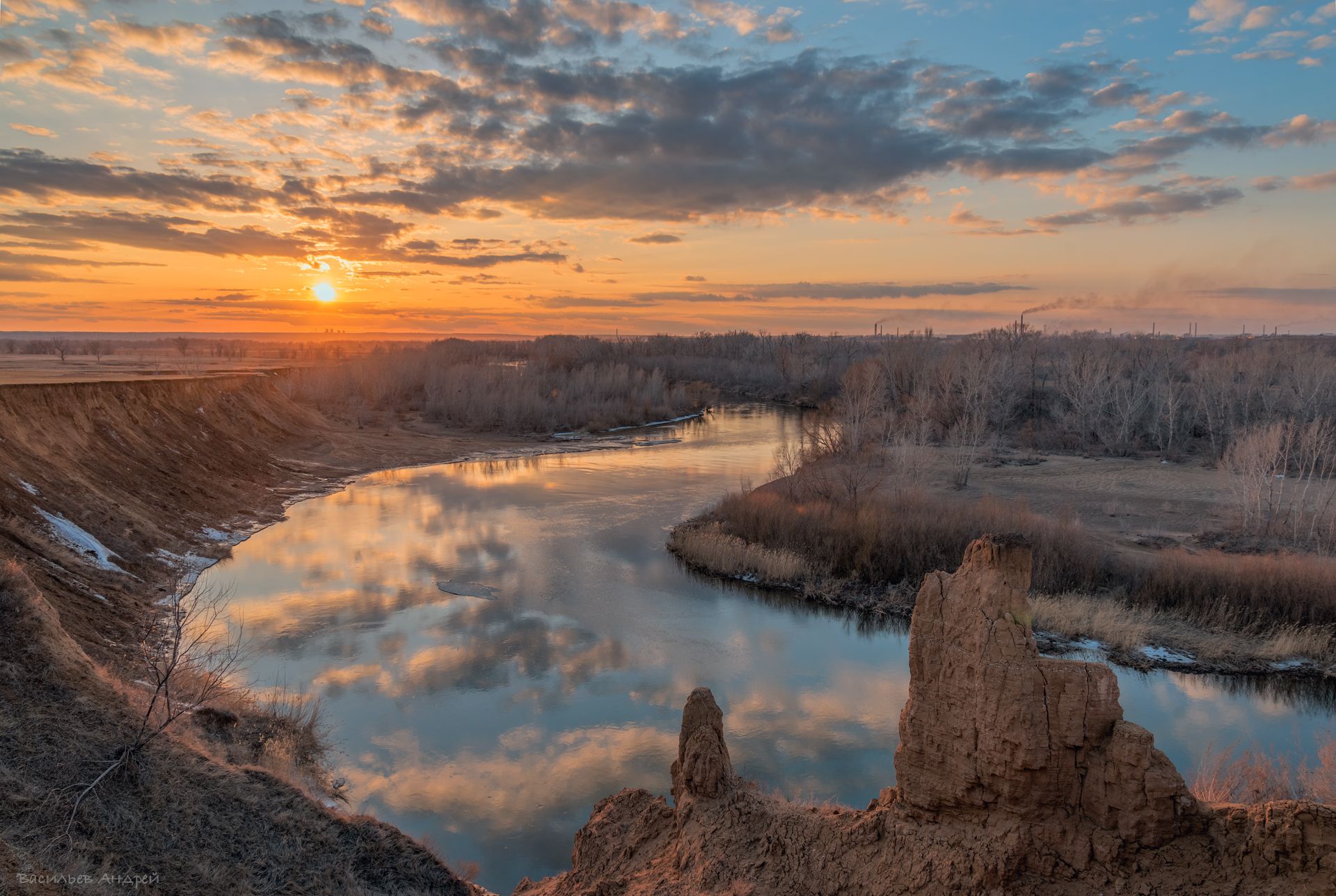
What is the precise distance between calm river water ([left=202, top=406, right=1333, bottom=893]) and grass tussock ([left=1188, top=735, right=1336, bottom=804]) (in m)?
1.64

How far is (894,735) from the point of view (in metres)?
14.1

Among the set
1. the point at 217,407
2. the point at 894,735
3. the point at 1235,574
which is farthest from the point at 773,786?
the point at 217,407

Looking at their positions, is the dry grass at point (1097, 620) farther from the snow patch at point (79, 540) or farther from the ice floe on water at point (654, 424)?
the ice floe on water at point (654, 424)

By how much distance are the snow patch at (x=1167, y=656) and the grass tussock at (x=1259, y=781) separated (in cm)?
501

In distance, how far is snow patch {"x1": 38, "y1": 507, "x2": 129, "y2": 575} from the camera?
17.4 meters

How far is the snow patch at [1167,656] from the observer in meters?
17.2

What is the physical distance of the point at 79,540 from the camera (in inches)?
705

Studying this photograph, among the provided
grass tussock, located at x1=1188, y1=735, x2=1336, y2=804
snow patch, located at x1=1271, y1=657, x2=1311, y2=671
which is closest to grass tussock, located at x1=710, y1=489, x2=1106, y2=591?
snow patch, located at x1=1271, y1=657, x2=1311, y2=671

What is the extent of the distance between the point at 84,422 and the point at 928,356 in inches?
2488

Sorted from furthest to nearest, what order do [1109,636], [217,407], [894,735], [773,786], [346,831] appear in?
[217,407] → [1109,636] → [894,735] → [773,786] → [346,831]

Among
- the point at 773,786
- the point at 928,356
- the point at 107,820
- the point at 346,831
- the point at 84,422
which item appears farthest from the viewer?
the point at 928,356

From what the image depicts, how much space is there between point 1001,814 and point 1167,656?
48.7 ft

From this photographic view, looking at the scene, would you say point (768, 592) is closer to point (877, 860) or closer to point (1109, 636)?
point (1109, 636)

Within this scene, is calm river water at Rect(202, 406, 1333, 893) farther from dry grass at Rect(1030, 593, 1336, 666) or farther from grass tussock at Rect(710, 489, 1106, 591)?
grass tussock at Rect(710, 489, 1106, 591)
